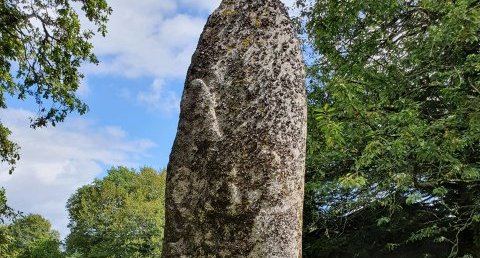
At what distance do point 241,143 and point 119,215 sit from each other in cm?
3914

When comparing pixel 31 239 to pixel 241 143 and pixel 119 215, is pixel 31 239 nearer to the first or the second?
pixel 119 215

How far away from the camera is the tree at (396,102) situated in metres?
10.0

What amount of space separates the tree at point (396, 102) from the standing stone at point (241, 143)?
4476 mm

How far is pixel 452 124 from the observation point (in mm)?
10406

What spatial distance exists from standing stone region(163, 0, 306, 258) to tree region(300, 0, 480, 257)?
14.7ft

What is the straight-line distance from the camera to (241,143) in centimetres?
342

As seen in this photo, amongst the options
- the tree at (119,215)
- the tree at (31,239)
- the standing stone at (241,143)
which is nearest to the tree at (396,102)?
the standing stone at (241,143)

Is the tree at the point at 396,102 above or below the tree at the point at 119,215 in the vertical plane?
below

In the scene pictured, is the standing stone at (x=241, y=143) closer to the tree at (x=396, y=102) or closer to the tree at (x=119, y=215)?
the tree at (x=396, y=102)

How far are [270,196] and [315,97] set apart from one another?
397 inches

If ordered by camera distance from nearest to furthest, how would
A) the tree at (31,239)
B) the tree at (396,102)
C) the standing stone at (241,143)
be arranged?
1. the standing stone at (241,143)
2. the tree at (396,102)
3. the tree at (31,239)

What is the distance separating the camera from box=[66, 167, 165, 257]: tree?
39594 mm

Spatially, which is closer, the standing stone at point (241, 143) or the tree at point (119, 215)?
the standing stone at point (241, 143)

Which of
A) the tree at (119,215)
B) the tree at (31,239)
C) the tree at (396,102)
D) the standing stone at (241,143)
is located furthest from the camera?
the tree at (119,215)
